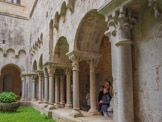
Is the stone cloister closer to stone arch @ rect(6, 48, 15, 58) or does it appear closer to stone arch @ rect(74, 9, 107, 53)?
stone arch @ rect(74, 9, 107, 53)

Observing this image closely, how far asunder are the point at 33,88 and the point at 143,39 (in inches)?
519

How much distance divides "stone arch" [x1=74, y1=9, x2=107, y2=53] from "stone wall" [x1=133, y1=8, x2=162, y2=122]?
266cm

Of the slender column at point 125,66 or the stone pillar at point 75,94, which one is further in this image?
the stone pillar at point 75,94

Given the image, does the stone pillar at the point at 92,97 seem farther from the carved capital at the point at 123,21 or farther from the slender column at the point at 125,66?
the carved capital at the point at 123,21

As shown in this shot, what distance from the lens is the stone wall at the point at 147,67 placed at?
110 inches

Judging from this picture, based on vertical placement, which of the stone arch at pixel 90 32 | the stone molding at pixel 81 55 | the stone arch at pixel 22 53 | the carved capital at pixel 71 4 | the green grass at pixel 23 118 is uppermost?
the carved capital at pixel 71 4

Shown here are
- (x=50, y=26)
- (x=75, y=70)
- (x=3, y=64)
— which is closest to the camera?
(x=75, y=70)

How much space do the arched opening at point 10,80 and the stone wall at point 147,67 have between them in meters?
18.5

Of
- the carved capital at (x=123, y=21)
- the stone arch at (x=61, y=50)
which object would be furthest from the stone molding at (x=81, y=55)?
the carved capital at (x=123, y=21)

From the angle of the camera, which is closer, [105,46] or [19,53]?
[105,46]

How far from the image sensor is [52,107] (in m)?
8.55

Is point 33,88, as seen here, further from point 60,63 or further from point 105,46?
point 105,46

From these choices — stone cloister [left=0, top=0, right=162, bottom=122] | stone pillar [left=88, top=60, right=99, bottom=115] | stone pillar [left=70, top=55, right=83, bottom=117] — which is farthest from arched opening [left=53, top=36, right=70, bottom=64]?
stone pillar [left=88, top=60, right=99, bottom=115]

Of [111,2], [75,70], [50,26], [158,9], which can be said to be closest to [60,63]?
[50,26]
